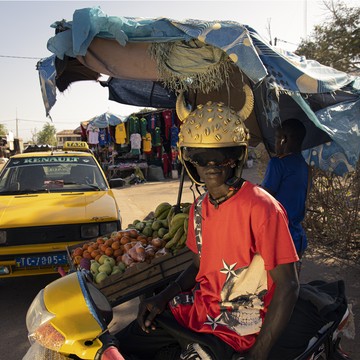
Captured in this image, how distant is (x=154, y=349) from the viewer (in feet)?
6.35

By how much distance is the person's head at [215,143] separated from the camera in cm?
176

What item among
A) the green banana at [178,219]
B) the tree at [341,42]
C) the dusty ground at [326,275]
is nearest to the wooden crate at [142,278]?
the green banana at [178,219]

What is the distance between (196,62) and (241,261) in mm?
1163

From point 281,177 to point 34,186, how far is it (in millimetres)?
4018

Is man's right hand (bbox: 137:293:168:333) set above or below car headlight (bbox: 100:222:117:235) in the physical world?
above

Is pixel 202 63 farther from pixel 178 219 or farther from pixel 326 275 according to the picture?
pixel 326 275

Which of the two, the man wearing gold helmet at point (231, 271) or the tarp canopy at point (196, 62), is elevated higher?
the tarp canopy at point (196, 62)

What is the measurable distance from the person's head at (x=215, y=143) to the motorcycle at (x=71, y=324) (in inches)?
28.7

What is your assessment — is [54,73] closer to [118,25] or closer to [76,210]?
[118,25]

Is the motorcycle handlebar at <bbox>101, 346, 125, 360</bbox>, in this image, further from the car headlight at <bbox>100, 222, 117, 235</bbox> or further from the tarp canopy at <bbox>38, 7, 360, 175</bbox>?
the car headlight at <bbox>100, 222, 117, 235</bbox>

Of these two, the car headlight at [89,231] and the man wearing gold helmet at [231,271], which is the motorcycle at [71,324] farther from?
the car headlight at [89,231]

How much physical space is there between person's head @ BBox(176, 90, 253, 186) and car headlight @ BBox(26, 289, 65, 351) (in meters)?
0.88

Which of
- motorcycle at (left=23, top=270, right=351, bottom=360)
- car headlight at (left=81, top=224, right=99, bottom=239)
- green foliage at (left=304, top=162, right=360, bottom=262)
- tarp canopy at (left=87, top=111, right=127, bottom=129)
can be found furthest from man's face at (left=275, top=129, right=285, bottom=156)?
tarp canopy at (left=87, top=111, right=127, bottom=129)

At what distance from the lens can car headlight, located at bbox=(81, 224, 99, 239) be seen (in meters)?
4.76
